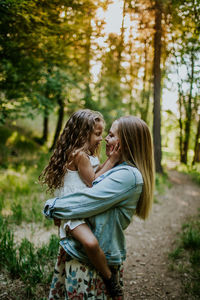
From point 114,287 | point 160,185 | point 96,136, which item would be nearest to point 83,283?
point 114,287

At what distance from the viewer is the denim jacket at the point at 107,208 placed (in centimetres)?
137

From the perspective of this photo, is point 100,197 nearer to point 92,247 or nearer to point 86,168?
point 92,247

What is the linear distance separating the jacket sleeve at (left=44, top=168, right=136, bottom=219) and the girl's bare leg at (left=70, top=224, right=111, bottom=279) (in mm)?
81

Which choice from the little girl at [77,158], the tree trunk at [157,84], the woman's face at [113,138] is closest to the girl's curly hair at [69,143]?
the little girl at [77,158]

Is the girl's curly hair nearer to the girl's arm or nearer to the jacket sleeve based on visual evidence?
the girl's arm

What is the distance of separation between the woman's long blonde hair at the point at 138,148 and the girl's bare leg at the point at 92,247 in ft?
1.39

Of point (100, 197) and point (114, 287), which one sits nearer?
point (100, 197)

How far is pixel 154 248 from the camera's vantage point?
13.5 feet

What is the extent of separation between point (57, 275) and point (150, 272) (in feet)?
6.63

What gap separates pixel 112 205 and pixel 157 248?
317 cm

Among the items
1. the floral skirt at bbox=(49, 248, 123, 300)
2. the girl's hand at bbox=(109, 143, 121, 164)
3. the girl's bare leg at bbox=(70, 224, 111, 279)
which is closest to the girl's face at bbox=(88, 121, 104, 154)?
the girl's hand at bbox=(109, 143, 121, 164)

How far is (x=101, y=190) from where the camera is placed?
137cm

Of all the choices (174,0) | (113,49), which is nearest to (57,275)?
(113,49)

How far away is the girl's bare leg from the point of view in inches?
51.9
